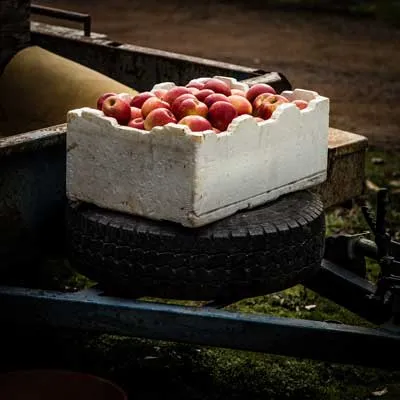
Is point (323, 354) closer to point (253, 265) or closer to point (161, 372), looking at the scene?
point (253, 265)

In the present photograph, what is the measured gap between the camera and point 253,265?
14.1 ft

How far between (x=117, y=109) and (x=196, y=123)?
1.11ft

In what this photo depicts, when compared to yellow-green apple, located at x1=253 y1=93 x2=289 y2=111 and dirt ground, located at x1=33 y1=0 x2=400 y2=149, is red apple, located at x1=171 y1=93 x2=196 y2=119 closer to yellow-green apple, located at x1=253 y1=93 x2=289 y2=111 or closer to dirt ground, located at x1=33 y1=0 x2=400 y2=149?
yellow-green apple, located at x1=253 y1=93 x2=289 y2=111

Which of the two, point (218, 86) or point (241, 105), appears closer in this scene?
point (241, 105)

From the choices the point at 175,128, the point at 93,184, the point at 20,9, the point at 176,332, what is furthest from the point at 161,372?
the point at 20,9

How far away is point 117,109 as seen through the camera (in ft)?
14.6

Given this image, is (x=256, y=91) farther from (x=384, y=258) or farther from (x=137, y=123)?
(x=384, y=258)

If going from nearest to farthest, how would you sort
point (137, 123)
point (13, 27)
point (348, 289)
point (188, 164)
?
point (188, 164) → point (137, 123) → point (348, 289) → point (13, 27)

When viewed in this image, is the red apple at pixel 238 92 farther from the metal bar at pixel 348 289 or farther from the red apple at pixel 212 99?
the metal bar at pixel 348 289

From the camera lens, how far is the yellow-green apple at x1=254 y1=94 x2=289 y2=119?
457cm

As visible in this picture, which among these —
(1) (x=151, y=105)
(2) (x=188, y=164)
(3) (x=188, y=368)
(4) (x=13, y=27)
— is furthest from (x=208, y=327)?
(4) (x=13, y=27)

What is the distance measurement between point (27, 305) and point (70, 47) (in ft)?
7.98

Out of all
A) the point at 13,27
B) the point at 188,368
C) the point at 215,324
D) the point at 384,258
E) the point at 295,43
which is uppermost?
the point at 13,27

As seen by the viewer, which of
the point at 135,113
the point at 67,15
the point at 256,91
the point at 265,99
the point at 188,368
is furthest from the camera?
the point at 67,15
